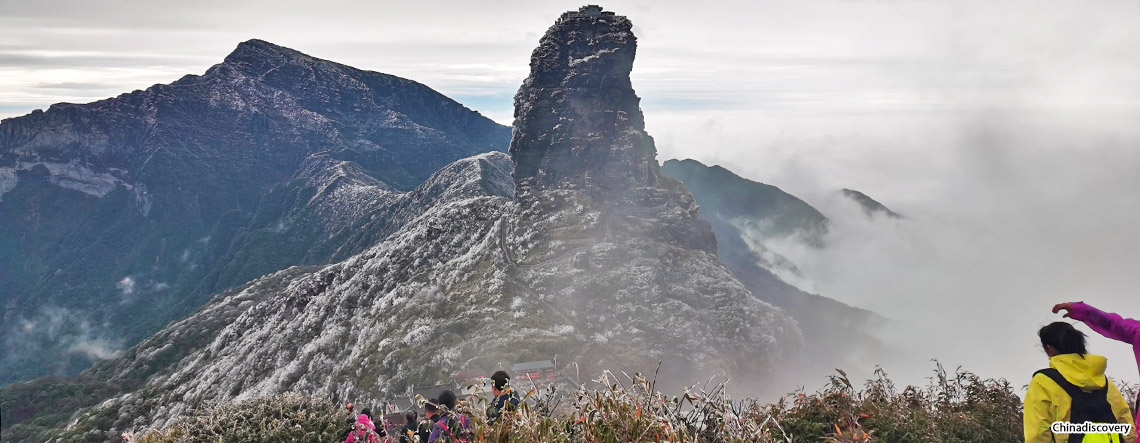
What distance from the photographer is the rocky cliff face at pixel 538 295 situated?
9269cm

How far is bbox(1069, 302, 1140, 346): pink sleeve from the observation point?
8.29m

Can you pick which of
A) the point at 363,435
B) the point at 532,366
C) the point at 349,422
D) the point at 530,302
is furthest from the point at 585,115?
the point at 363,435

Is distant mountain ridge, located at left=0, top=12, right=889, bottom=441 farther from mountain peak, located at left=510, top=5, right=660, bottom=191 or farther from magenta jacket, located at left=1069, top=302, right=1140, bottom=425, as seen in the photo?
magenta jacket, located at left=1069, top=302, right=1140, bottom=425

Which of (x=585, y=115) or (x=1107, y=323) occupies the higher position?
(x=585, y=115)

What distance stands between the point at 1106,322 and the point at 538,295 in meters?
99.3

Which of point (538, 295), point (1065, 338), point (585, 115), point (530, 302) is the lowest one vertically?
point (530, 302)

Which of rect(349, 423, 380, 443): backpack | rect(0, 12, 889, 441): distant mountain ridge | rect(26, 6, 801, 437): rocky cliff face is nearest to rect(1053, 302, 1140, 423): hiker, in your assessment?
rect(349, 423, 380, 443): backpack

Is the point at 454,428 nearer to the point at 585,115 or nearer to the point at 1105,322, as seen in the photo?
the point at 1105,322

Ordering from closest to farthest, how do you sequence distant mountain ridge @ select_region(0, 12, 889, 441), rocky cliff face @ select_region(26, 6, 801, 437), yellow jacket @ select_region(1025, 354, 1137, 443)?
yellow jacket @ select_region(1025, 354, 1137, 443)
rocky cliff face @ select_region(26, 6, 801, 437)
distant mountain ridge @ select_region(0, 12, 889, 441)

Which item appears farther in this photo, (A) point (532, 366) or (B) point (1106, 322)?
(A) point (532, 366)

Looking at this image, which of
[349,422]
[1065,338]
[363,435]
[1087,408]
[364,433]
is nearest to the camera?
[1087,408]

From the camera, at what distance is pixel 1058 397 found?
7.70 m

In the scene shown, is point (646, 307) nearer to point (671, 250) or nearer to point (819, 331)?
point (671, 250)

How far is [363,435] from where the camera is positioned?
37.7 ft
